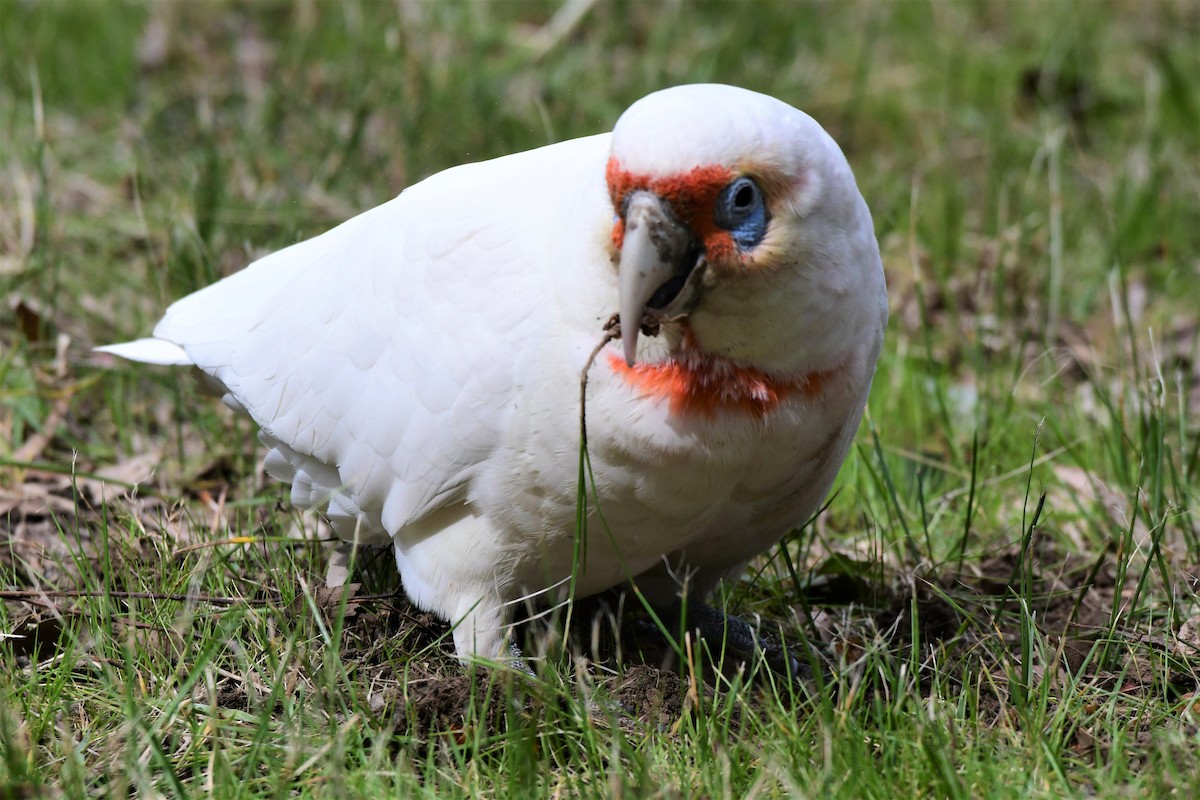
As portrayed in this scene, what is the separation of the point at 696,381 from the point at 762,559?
2.95 feet

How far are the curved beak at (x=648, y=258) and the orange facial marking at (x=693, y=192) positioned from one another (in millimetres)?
13

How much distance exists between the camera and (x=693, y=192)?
5.83 feet

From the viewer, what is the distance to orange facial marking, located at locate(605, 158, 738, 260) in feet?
5.80

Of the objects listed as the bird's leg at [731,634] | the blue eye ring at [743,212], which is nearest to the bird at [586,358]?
the blue eye ring at [743,212]

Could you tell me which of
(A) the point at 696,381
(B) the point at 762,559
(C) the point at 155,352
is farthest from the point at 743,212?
(C) the point at 155,352

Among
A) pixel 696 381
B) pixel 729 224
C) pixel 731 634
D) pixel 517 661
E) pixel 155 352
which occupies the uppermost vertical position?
pixel 729 224

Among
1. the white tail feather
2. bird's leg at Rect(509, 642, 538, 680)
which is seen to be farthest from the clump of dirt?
the white tail feather

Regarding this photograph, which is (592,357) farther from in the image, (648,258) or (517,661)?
(517,661)

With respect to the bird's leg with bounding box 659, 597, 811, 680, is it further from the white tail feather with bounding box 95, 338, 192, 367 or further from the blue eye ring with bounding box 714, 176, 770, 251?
the white tail feather with bounding box 95, 338, 192, 367

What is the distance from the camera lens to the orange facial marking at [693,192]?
1.77 meters

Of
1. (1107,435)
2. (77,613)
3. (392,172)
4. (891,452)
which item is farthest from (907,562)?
(392,172)

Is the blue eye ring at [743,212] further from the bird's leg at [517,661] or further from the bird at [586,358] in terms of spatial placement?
the bird's leg at [517,661]

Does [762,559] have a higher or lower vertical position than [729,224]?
lower

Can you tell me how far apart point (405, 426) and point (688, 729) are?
688mm
